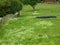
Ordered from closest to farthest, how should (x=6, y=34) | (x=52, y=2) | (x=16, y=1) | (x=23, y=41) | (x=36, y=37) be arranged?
(x=23, y=41) < (x=36, y=37) < (x=6, y=34) < (x=16, y=1) < (x=52, y=2)

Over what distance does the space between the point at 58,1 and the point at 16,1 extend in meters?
25.6

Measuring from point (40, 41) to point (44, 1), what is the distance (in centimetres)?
3865

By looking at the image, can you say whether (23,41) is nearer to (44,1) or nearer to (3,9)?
(3,9)

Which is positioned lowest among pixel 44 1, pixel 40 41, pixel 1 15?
pixel 44 1

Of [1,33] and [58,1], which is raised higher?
[1,33]

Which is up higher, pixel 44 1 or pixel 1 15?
pixel 1 15

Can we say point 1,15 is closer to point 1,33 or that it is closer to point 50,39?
point 1,33

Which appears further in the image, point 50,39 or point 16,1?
point 16,1

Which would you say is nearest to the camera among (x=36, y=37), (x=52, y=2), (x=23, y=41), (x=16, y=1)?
(x=23, y=41)

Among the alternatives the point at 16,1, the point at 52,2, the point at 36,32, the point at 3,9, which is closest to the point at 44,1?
the point at 52,2

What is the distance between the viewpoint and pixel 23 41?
11.7 m

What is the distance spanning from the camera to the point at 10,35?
1355 cm

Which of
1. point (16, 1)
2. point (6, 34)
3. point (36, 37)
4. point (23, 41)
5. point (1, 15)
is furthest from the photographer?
point (16, 1)

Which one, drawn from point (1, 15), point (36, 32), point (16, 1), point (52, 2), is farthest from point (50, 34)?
point (52, 2)
